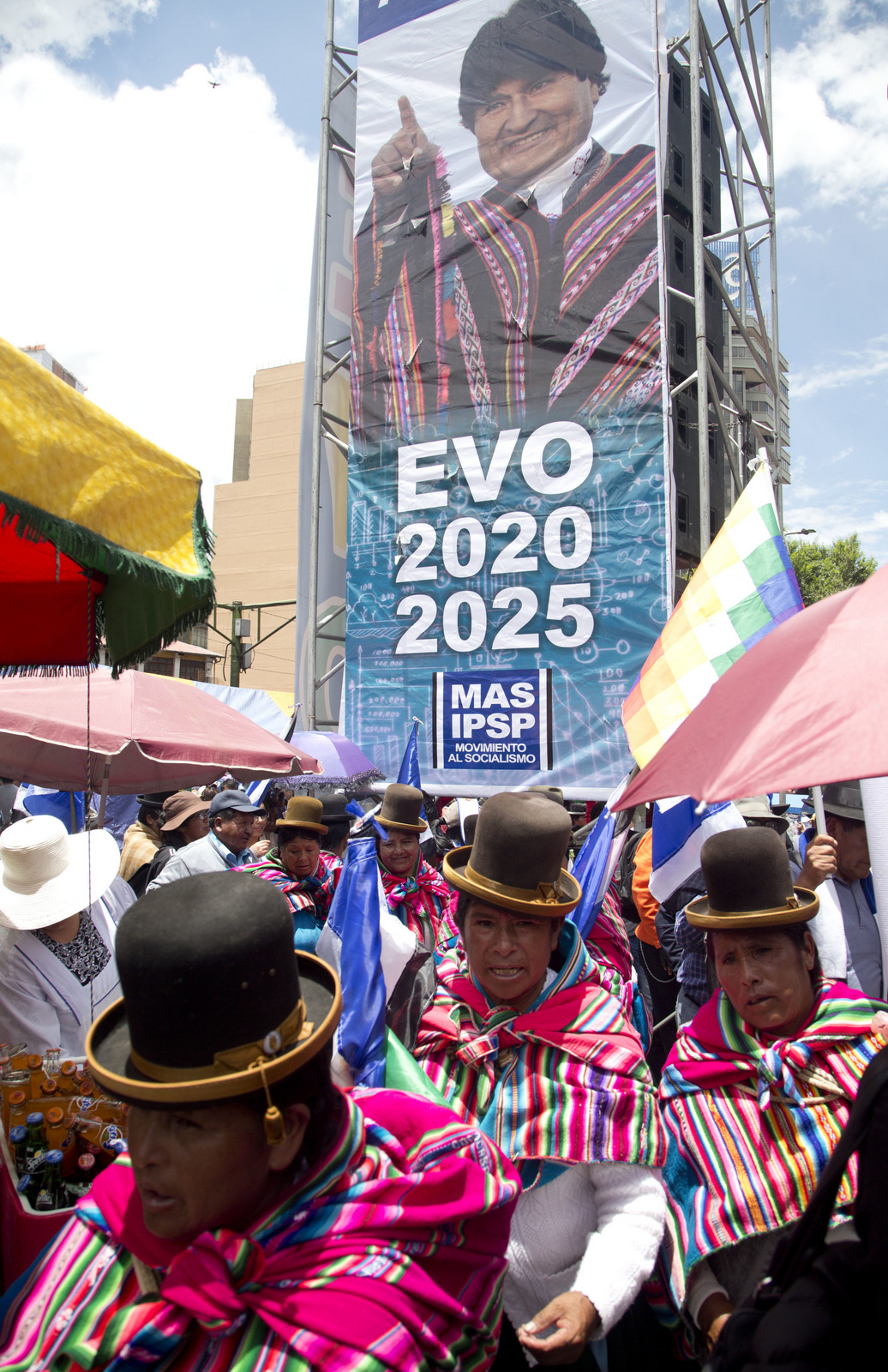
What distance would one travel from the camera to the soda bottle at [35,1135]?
2.00m

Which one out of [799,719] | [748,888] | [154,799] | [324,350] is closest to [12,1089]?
[748,888]

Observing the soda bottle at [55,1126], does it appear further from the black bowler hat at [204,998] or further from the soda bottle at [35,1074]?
the black bowler hat at [204,998]

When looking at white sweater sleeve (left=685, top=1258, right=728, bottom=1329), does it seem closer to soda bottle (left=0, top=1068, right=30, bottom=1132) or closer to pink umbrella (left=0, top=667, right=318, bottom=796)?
soda bottle (left=0, top=1068, right=30, bottom=1132)

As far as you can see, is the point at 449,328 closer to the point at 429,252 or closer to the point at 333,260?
the point at 429,252

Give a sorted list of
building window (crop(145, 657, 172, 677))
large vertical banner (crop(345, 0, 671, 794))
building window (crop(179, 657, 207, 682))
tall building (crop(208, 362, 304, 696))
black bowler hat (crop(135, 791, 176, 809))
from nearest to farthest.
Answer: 1. black bowler hat (crop(135, 791, 176, 809))
2. large vertical banner (crop(345, 0, 671, 794))
3. building window (crop(145, 657, 172, 677))
4. building window (crop(179, 657, 207, 682))
5. tall building (crop(208, 362, 304, 696))

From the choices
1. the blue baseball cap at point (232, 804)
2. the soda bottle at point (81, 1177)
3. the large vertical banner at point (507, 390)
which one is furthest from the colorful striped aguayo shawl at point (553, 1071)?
the large vertical banner at point (507, 390)

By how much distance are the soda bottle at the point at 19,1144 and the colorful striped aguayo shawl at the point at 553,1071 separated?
0.92 metres

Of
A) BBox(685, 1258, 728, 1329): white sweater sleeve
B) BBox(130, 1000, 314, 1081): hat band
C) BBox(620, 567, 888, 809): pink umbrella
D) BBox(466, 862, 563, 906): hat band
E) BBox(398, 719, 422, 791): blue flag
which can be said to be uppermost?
BBox(620, 567, 888, 809): pink umbrella

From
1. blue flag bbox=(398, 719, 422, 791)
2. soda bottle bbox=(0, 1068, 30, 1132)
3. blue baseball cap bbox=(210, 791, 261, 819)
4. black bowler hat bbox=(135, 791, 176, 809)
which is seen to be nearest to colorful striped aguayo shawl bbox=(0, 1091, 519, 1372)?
soda bottle bbox=(0, 1068, 30, 1132)

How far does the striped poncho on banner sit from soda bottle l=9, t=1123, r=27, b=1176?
272 centimetres

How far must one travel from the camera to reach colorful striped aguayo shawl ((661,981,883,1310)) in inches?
71.2

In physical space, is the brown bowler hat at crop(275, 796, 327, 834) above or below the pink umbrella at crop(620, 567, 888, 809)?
below

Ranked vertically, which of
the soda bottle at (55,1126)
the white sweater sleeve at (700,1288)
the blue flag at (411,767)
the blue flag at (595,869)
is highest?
the blue flag at (411,767)

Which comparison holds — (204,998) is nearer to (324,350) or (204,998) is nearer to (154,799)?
(154,799)
